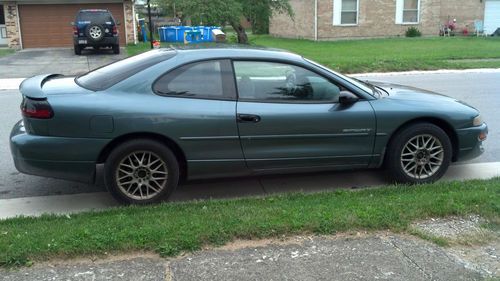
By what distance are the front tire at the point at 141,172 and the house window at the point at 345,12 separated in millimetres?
25387

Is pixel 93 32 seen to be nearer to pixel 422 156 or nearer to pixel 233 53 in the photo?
pixel 233 53

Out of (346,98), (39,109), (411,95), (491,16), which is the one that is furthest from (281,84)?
(491,16)

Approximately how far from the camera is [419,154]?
5.34 meters

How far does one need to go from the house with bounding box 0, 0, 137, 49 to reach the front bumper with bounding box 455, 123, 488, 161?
2415 centimetres

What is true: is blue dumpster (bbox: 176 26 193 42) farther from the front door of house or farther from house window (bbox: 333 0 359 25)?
the front door of house

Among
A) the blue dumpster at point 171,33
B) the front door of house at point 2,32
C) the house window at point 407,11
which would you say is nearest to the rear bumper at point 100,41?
the blue dumpster at point 171,33

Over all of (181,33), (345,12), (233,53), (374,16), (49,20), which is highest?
(345,12)

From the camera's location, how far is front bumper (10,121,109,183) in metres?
4.63

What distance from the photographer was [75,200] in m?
5.11

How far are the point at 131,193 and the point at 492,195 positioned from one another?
322cm

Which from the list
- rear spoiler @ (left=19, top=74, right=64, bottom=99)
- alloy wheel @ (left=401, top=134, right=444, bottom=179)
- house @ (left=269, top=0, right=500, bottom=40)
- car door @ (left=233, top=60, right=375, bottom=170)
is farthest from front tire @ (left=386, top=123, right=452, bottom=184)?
house @ (left=269, top=0, right=500, bottom=40)

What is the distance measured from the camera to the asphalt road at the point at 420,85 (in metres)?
5.48

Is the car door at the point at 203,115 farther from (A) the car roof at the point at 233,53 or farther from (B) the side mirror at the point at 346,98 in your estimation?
(B) the side mirror at the point at 346,98

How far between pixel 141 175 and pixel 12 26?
25066 mm
